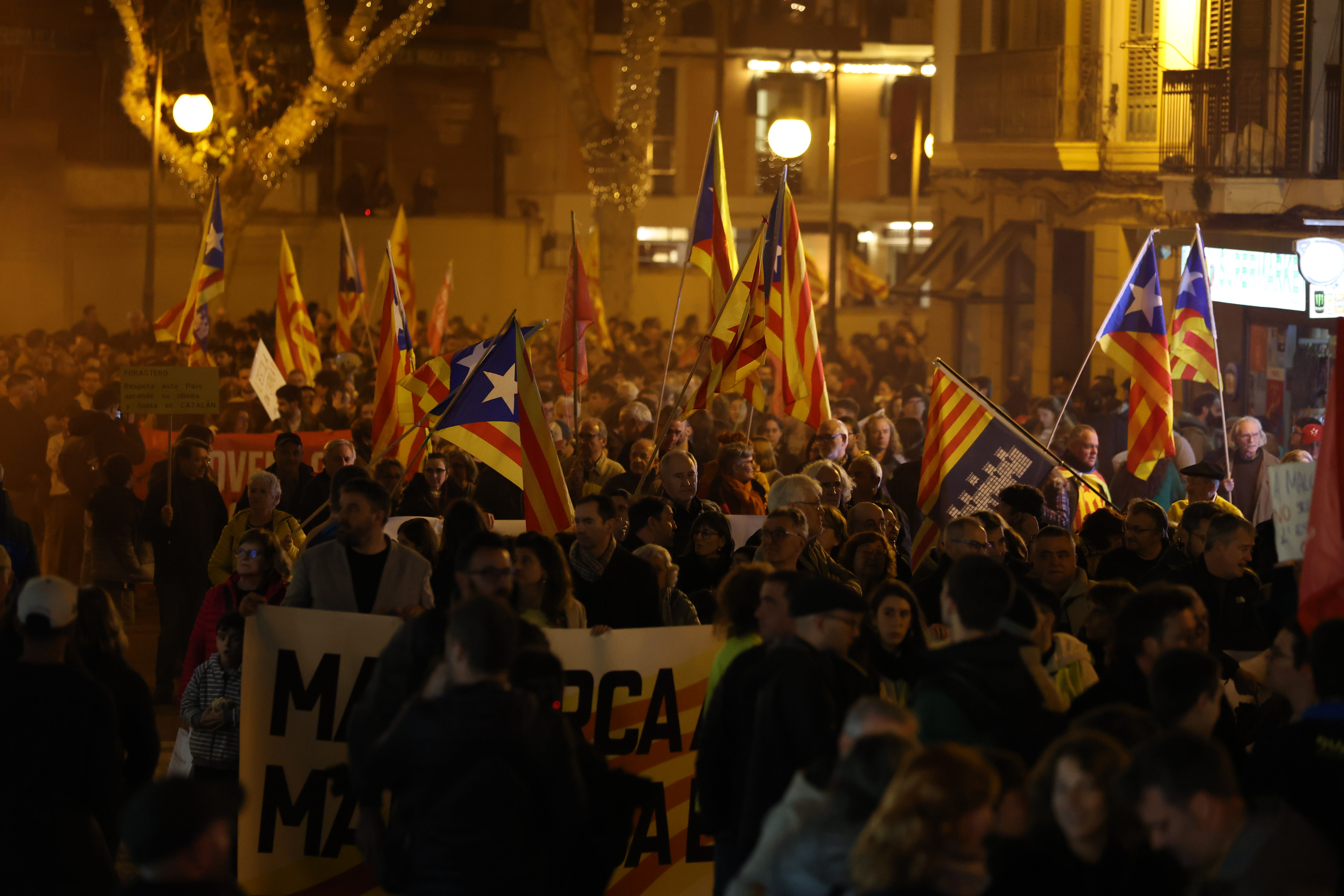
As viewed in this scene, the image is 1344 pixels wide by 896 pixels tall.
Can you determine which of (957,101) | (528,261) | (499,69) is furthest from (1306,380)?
(499,69)

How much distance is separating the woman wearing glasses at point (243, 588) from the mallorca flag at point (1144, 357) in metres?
6.21

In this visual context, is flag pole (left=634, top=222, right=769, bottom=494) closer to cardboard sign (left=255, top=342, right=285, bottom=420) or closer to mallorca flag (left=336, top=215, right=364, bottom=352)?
cardboard sign (left=255, top=342, right=285, bottom=420)

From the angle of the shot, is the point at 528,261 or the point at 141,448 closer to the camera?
the point at 141,448

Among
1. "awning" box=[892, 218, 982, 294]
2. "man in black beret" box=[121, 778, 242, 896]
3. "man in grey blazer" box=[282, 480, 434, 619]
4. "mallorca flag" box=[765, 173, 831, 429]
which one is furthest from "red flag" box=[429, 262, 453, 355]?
"man in black beret" box=[121, 778, 242, 896]

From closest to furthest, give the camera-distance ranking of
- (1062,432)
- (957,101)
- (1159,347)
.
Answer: (1159,347) → (1062,432) → (957,101)

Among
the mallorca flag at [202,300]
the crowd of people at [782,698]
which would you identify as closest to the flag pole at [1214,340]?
the crowd of people at [782,698]

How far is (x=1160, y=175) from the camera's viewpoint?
21562 millimetres

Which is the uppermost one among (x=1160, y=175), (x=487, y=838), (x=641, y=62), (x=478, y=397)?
(x=641, y=62)

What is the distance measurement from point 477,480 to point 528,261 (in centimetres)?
2555

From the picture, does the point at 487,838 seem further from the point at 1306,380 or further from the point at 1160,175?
the point at 1160,175

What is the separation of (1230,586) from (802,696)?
3212 mm

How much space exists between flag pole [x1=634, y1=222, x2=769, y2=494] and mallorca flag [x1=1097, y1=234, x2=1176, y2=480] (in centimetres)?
243

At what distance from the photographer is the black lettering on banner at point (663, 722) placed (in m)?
6.67

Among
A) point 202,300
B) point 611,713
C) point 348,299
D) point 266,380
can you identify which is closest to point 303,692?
point 611,713
